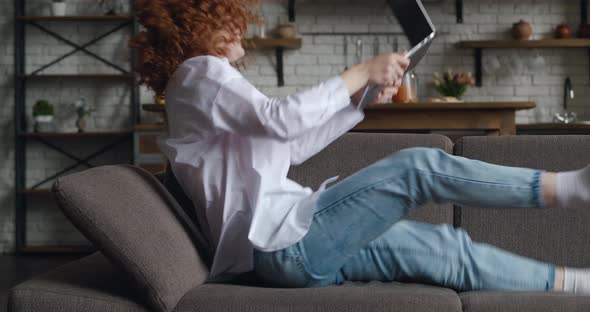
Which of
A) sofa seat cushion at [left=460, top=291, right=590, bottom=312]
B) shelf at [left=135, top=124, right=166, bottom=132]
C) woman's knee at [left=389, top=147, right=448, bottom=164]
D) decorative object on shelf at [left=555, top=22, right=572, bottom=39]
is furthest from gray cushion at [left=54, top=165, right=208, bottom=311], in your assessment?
decorative object on shelf at [left=555, top=22, right=572, bottom=39]

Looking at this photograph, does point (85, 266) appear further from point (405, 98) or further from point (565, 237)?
point (405, 98)

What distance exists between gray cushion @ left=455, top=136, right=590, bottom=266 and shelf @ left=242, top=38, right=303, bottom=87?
3.45 m

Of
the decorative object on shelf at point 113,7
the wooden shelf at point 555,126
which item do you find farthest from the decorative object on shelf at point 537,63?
the decorative object on shelf at point 113,7

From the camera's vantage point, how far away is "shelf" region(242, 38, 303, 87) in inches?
219

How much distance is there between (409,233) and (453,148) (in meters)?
0.52

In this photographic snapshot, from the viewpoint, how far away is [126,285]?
177 cm

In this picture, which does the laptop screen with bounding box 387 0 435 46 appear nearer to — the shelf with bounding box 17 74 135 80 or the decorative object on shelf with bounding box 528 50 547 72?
the shelf with bounding box 17 74 135 80

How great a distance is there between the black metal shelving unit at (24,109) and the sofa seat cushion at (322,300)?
4004 millimetres

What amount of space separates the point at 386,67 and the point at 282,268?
53cm

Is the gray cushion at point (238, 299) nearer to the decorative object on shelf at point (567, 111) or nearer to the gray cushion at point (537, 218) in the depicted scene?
the gray cushion at point (537, 218)

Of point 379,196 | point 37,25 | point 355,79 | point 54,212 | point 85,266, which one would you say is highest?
point 37,25

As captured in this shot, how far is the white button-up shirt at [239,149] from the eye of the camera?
1.72 meters

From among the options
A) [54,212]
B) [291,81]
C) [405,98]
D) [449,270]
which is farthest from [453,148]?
[54,212]

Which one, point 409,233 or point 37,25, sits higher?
point 37,25
